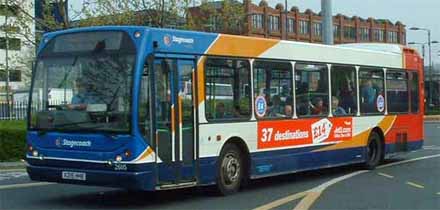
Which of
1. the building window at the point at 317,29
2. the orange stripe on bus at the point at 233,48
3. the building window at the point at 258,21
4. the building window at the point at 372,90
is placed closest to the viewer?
the orange stripe on bus at the point at 233,48

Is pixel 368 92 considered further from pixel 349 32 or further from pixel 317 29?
pixel 349 32

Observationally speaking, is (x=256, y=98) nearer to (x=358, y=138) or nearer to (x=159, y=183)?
(x=159, y=183)

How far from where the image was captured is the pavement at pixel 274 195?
1173cm

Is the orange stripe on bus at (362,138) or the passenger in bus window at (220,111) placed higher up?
the passenger in bus window at (220,111)

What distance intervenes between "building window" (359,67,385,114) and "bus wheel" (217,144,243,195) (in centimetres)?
523

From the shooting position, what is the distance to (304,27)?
12075cm

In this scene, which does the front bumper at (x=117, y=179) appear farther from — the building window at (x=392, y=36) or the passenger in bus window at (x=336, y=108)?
the building window at (x=392, y=36)

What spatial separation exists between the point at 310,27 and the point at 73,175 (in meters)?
113

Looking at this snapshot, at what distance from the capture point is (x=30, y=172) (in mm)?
11820

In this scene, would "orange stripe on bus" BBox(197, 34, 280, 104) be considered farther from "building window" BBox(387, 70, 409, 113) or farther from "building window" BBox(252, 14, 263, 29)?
"building window" BBox(252, 14, 263, 29)

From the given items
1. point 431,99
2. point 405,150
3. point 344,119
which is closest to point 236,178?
point 344,119

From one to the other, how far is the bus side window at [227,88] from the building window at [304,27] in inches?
4218

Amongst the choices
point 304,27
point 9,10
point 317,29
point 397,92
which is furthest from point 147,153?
point 317,29

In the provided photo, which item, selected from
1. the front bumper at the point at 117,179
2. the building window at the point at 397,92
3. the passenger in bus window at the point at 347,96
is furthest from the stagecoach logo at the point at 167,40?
the building window at the point at 397,92
